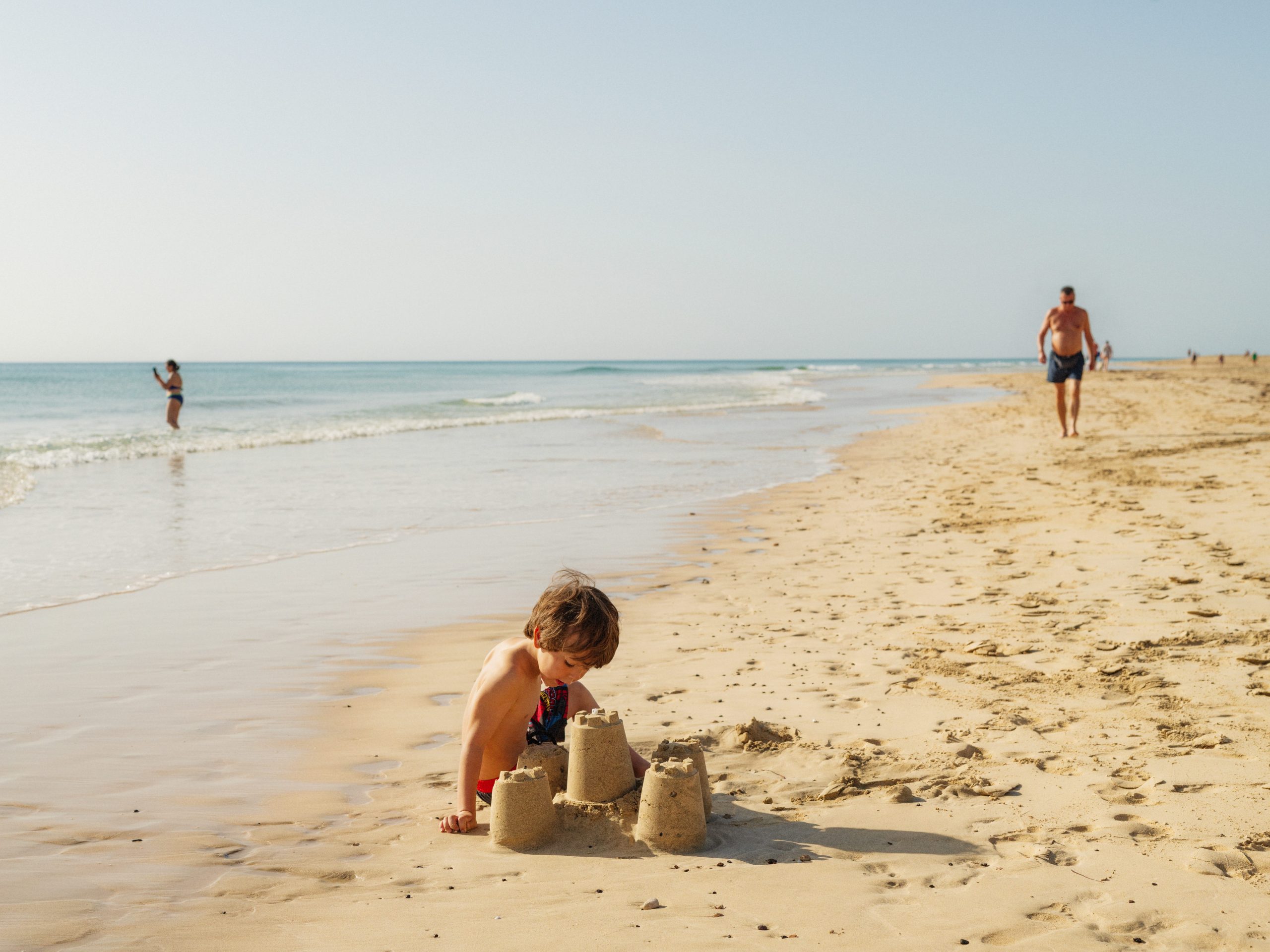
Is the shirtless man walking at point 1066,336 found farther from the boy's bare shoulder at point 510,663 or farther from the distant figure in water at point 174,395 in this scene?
the distant figure in water at point 174,395

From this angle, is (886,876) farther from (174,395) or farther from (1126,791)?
(174,395)

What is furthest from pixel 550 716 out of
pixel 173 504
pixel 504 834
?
pixel 173 504

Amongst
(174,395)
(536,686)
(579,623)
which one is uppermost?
(174,395)

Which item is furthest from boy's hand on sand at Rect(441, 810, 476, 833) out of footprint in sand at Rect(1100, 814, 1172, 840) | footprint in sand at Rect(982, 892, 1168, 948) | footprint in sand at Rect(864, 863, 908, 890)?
footprint in sand at Rect(1100, 814, 1172, 840)

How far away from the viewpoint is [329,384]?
57500mm

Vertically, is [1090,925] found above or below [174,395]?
below

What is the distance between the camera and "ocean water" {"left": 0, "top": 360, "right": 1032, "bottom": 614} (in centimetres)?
789

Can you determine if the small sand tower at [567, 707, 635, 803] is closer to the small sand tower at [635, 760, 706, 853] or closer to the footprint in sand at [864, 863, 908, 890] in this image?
the small sand tower at [635, 760, 706, 853]

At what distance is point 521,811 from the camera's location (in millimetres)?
2900

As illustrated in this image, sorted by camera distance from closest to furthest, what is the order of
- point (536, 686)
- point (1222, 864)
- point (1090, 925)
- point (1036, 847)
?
point (1090, 925) < point (1222, 864) < point (1036, 847) < point (536, 686)

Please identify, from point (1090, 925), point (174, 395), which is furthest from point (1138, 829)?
point (174, 395)

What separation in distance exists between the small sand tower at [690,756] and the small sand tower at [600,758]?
5.0 inches

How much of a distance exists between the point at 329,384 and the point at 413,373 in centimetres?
3533

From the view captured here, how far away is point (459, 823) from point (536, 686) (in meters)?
0.52
